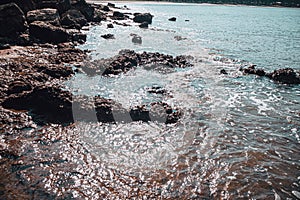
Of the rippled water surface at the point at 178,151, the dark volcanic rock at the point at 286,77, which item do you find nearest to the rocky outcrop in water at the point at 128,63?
the rippled water surface at the point at 178,151

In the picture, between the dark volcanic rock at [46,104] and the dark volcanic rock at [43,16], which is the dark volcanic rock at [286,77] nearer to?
the dark volcanic rock at [46,104]

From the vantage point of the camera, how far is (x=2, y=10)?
2375cm

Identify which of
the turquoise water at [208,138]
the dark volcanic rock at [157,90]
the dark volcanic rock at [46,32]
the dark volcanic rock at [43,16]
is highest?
the dark volcanic rock at [43,16]

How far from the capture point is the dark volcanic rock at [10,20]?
23.7 meters

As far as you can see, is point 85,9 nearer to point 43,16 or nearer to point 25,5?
point 25,5

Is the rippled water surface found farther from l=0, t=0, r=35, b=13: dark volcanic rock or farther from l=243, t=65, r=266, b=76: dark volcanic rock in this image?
l=0, t=0, r=35, b=13: dark volcanic rock

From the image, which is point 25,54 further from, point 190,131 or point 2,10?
point 190,131

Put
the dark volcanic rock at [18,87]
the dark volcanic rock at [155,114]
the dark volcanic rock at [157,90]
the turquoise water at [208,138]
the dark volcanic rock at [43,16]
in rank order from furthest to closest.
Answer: the dark volcanic rock at [43,16] → the dark volcanic rock at [157,90] → the dark volcanic rock at [18,87] → the dark volcanic rock at [155,114] → the turquoise water at [208,138]

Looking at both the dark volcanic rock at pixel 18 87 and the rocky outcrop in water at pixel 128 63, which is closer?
the dark volcanic rock at pixel 18 87

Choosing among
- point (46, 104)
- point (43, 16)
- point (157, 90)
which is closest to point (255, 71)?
point (157, 90)

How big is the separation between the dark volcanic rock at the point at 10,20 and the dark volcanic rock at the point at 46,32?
1259mm

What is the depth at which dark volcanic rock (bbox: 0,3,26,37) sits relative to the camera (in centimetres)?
2373

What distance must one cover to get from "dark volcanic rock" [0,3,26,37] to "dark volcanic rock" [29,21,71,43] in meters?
1.26

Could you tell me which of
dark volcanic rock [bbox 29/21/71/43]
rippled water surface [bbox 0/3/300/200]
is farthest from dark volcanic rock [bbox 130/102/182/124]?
dark volcanic rock [bbox 29/21/71/43]
